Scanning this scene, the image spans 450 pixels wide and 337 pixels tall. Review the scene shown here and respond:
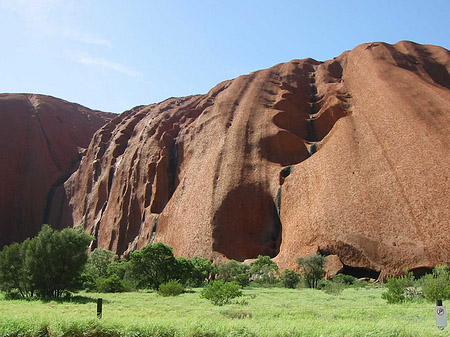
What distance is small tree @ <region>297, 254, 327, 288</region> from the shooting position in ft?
101

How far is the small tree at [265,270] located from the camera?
32.9 metres

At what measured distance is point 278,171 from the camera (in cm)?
4722

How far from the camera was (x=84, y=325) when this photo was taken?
334 inches

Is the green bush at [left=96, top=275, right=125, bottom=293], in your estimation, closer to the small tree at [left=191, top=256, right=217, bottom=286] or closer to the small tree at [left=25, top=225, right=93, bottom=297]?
the small tree at [left=25, top=225, right=93, bottom=297]

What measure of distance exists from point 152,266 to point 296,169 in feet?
70.9

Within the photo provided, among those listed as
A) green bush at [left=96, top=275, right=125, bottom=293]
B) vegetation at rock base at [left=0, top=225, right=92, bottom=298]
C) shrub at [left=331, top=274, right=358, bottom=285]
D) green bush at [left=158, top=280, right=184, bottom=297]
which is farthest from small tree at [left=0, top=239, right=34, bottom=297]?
shrub at [left=331, top=274, right=358, bottom=285]

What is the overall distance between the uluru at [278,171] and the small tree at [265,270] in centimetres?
247

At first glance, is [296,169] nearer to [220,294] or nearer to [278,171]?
[278,171]

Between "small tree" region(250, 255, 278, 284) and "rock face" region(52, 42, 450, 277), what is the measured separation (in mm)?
2960

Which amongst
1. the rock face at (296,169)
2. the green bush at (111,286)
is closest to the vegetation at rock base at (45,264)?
the green bush at (111,286)

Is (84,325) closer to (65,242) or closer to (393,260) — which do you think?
(65,242)

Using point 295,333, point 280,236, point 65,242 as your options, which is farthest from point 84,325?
point 280,236

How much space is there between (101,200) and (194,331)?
62314mm

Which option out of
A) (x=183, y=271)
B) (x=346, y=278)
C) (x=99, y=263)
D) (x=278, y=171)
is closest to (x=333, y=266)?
(x=346, y=278)
